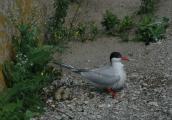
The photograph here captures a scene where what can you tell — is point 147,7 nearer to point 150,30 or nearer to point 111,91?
point 150,30

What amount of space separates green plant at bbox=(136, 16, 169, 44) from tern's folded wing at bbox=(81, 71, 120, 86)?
1.89 m

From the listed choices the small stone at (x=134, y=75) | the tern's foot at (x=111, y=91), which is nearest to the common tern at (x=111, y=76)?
the tern's foot at (x=111, y=91)

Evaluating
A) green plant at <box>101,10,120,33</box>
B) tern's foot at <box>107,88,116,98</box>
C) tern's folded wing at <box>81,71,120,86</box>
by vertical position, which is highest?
green plant at <box>101,10,120,33</box>

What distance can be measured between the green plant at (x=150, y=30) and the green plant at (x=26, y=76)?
5.61ft

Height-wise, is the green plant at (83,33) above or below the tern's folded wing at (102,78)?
above

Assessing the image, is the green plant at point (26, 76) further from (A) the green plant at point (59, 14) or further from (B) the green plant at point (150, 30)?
(B) the green plant at point (150, 30)

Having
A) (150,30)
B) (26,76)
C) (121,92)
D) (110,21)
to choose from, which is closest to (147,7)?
(110,21)

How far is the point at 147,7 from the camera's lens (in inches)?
399

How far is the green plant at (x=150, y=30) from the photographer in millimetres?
9250

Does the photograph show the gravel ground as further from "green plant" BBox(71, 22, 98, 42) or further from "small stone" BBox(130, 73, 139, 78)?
"green plant" BBox(71, 22, 98, 42)

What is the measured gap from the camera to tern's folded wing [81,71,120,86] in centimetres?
752

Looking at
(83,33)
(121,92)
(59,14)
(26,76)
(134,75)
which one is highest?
(59,14)

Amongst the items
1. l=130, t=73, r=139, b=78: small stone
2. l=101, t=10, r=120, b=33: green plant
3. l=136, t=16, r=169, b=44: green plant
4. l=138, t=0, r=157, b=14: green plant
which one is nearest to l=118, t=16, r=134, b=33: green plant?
l=101, t=10, r=120, b=33: green plant

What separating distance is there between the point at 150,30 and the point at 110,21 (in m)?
0.72
